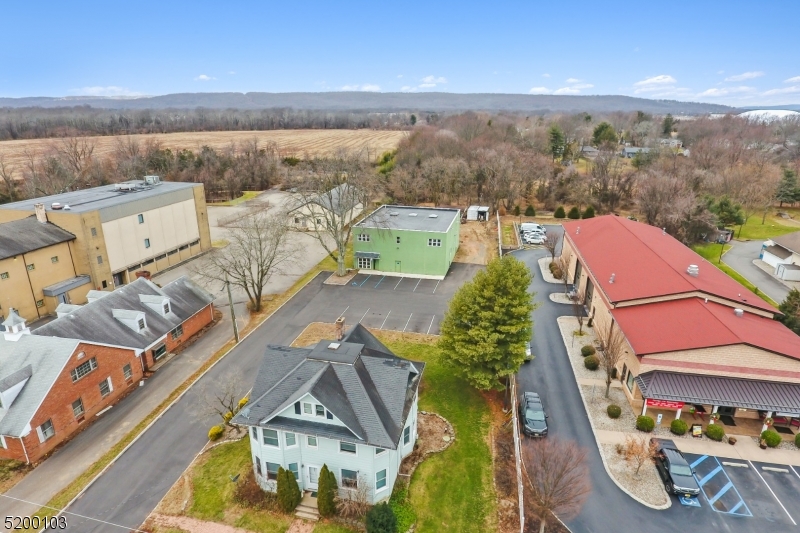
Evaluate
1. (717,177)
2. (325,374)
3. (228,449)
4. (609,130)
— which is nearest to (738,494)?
(325,374)

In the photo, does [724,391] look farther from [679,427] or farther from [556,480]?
[556,480]

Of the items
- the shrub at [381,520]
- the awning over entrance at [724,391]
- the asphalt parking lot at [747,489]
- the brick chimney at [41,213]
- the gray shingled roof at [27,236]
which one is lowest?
the asphalt parking lot at [747,489]

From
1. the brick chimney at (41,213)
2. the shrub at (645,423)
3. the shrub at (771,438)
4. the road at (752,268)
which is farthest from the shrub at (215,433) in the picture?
the road at (752,268)

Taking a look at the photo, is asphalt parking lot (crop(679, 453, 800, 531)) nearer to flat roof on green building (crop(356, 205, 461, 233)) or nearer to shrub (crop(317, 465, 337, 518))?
shrub (crop(317, 465, 337, 518))

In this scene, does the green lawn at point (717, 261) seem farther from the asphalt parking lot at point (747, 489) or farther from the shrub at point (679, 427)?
the asphalt parking lot at point (747, 489)

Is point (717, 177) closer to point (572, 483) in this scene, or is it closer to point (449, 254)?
point (449, 254)

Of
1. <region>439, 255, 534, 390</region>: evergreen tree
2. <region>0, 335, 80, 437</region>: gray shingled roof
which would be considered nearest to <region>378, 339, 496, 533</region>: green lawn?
<region>439, 255, 534, 390</region>: evergreen tree
